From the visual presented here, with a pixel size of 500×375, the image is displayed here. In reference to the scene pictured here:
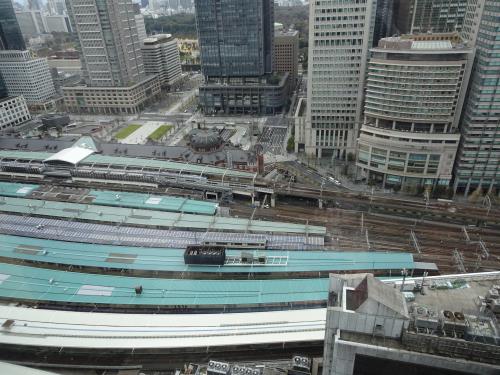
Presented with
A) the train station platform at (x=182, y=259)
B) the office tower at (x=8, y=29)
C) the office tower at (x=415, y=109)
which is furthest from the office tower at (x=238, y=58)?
the train station platform at (x=182, y=259)

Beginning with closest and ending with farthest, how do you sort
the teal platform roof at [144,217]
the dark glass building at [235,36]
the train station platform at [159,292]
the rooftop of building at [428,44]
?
the train station platform at [159,292], the teal platform roof at [144,217], the rooftop of building at [428,44], the dark glass building at [235,36]

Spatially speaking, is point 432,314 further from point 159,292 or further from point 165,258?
point 165,258

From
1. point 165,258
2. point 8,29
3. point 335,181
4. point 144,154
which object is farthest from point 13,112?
point 335,181

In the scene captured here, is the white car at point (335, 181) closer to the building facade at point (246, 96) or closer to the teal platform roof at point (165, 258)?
the teal platform roof at point (165, 258)

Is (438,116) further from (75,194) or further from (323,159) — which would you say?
(75,194)

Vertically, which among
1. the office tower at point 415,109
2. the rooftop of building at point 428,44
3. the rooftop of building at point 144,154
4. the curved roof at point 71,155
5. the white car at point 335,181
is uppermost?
the rooftop of building at point 428,44

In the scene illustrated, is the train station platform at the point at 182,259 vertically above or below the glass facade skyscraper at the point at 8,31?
below

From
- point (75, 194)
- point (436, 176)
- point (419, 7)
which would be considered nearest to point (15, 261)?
point (75, 194)
